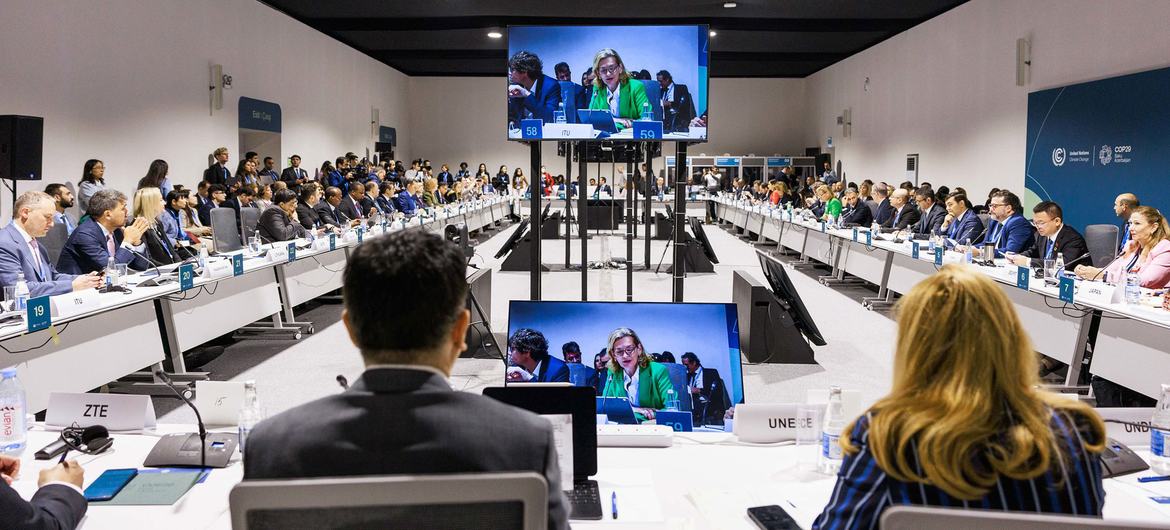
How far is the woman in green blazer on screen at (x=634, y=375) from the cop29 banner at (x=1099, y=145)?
7.39 metres

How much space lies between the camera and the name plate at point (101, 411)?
102 inches

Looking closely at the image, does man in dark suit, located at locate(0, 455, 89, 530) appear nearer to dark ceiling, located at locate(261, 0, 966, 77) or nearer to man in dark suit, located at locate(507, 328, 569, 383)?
man in dark suit, located at locate(507, 328, 569, 383)

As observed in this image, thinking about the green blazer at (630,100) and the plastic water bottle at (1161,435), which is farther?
the green blazer at (630,100)

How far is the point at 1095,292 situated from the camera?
188 inches

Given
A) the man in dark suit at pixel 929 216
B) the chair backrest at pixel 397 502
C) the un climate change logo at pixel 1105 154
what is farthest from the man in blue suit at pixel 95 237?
the un climate change logo at pixel 1105 154

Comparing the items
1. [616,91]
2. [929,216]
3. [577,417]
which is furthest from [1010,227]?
[577,417]

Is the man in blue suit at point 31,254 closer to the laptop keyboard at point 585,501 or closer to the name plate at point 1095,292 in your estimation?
the laptop keyboard at point 585,501

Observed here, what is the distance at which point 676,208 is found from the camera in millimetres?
6211

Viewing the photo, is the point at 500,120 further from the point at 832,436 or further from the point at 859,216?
the point at 832,436

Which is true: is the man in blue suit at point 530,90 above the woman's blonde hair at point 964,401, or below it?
above

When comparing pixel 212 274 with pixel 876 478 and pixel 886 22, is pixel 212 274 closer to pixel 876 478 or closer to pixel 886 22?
pixel 876 478

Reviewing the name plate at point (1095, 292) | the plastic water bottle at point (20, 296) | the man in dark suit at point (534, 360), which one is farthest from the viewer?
the name plate at point (1095, 292)

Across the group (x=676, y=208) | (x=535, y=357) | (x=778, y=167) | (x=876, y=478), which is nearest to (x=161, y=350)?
(x=535, y=357)

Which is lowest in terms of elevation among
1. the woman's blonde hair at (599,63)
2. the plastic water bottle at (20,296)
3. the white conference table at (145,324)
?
the white conference table at (145,324)
